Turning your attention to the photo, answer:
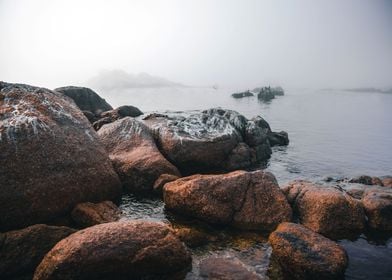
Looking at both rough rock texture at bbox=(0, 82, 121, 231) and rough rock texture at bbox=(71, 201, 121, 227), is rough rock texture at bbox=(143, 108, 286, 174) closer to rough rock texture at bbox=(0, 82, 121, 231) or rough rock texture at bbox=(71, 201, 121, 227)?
rough rock texture at bbox=(0, 82, 121, 231)

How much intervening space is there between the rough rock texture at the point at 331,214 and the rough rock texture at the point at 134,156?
5.51m

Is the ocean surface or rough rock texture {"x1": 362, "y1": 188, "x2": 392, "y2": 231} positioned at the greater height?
rough rock texture {"x1": 362, "y1": 188, "x2": 392, "y2": 231}

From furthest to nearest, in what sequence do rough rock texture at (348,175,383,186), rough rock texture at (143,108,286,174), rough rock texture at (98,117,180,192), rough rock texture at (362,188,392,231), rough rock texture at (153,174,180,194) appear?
1. rough rock texture at (348,175,383,186)
2. rough rock texture at (143,108,286,174)
3. rough rock texture at (98,117,180,192)
4. rough rock texture at (153,174,180,194)
5. rough rock texture at (362,188,392,231)

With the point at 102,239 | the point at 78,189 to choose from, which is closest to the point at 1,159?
the point at 78,189

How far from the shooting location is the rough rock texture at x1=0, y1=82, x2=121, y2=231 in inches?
346

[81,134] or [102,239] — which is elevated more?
[81,134]

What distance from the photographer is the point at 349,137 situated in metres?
33.3

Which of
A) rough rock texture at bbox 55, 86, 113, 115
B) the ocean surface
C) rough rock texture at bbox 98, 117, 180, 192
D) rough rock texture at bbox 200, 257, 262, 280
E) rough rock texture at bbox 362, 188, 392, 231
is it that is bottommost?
the ocean surface

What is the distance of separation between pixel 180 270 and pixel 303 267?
285 centimetres

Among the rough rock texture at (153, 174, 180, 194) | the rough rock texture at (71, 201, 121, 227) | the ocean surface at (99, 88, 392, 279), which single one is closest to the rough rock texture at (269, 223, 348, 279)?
the ocean surface at (99, 88, 392, 279)

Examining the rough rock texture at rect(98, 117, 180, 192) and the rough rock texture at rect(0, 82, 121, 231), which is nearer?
the rough rock texture at rect(0, 82, 121, 231)

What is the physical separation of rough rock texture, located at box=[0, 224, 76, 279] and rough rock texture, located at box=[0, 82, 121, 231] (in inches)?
56.3

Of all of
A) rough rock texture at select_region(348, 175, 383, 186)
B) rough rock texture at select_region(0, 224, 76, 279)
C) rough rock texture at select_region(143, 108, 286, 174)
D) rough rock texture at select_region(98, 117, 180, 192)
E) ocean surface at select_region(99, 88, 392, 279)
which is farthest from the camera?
rough rock texture at select_region(348, 175, 383, 186)

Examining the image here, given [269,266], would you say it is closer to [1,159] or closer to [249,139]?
[1,159]
